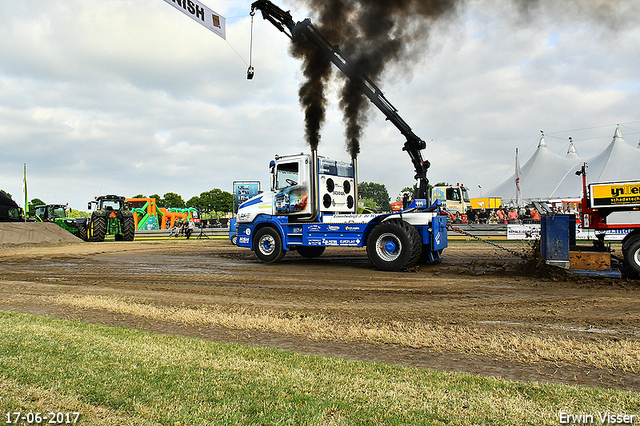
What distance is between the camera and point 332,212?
1211cm

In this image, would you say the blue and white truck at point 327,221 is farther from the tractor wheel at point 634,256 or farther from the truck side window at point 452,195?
the truck side window at point 452,195

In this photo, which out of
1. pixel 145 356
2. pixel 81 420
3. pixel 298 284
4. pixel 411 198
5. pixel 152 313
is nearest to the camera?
pixel 81 420

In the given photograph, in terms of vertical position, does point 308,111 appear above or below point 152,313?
above

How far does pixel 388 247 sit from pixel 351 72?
19.3 feet

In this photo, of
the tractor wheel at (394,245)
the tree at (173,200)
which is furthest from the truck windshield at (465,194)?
the tree at (173,200)

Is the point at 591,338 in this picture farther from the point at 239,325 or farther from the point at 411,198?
the point at 411,198

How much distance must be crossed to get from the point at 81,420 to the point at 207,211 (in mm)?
78546

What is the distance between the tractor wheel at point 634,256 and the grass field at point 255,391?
257 inches

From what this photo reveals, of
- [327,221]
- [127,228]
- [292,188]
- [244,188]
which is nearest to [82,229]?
[127,228]

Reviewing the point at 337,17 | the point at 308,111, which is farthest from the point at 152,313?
the point at 337,17

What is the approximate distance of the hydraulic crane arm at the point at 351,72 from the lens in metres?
13.1

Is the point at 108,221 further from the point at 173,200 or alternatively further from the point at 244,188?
the point at 173,200

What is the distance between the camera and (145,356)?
4.20 metres

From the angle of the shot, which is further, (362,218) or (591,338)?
(362,218)
